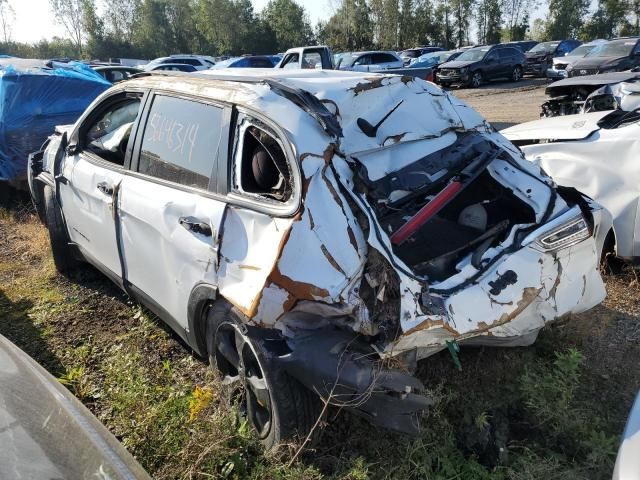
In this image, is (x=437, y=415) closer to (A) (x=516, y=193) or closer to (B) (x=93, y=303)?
(A) (x=516, y=193)

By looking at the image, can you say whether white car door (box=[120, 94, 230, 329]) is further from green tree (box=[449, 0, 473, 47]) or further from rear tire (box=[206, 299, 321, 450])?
green tree (box=[449, 0, 473, 47])

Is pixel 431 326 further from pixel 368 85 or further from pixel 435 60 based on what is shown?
pixel 435 60

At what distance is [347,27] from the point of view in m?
46.4

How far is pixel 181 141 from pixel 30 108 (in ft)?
16.0

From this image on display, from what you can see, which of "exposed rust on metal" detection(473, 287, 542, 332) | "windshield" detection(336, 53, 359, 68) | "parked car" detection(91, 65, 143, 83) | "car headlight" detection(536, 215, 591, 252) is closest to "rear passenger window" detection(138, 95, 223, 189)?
"exposed rust on metal" detection(473, 287, 542, 332)

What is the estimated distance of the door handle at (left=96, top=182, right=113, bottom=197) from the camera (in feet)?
10.8

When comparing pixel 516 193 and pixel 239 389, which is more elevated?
pixel 516 193

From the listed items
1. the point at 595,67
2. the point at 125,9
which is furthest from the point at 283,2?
the point at 595,67

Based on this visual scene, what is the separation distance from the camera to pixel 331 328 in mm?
2256

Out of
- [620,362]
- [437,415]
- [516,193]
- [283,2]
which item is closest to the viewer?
[437,415]

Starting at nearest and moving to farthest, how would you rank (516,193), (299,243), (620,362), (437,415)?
1. (299,243)
2. (437,415)
3. (516,193)
4. (620,362)

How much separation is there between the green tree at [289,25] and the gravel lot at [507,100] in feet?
92.6

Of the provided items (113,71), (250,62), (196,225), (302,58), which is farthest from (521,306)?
(250,62)

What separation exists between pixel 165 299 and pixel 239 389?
0.67 m
